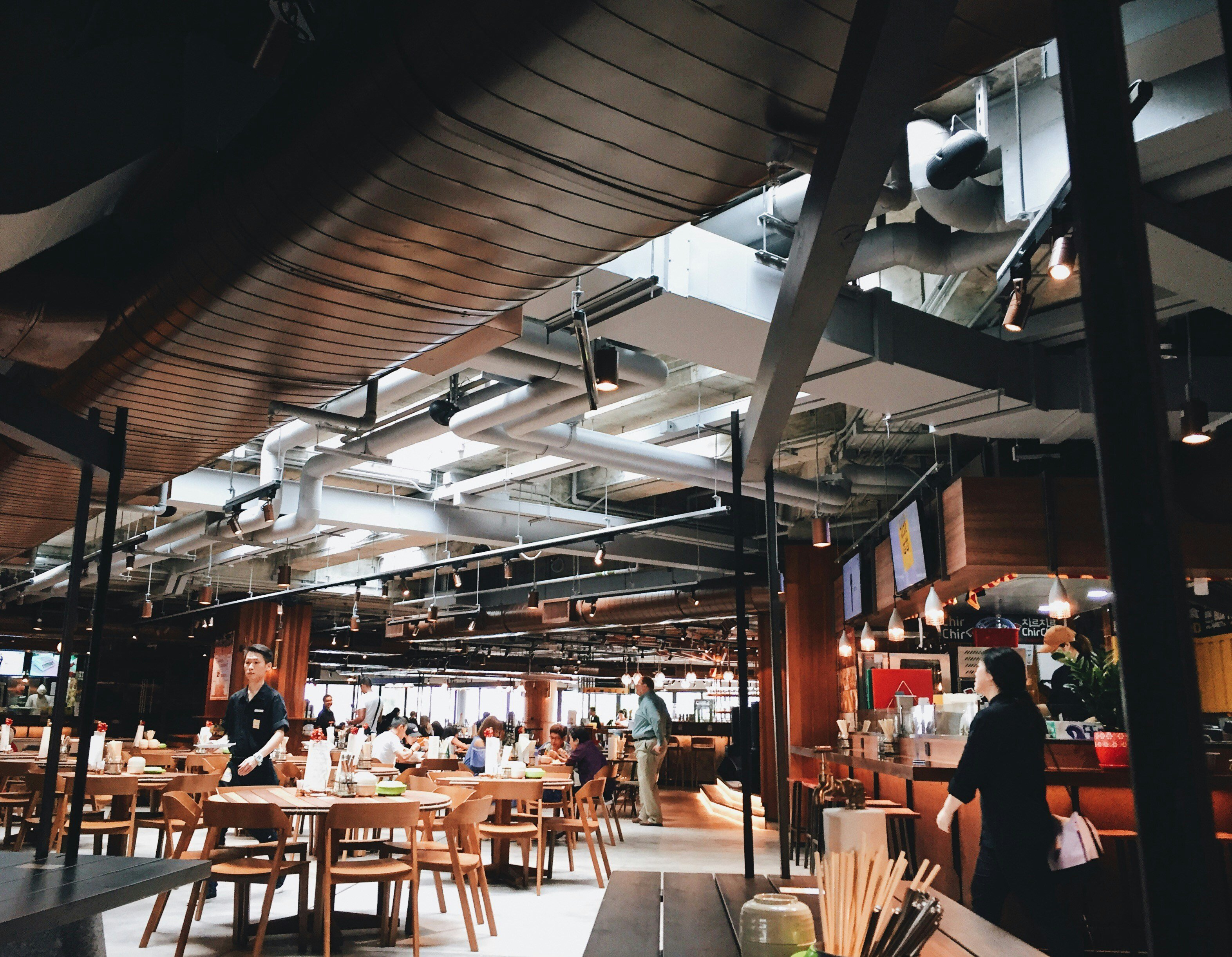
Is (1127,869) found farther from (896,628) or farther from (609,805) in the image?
(609,805)

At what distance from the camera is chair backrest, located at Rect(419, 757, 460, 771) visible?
392 inches

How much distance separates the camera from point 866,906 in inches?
62.3

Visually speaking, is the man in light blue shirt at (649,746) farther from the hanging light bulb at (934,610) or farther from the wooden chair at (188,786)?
the wooden chair at (188,786)

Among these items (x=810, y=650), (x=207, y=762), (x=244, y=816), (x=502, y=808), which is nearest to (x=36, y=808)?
(x=207, y=762)

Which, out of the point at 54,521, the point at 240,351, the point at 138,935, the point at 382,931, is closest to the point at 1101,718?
the point at 382,931

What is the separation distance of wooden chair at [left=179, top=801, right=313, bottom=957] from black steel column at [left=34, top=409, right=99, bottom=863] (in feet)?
4.30

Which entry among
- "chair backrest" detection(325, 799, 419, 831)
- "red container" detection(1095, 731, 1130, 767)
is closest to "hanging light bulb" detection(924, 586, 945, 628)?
"red container" detection(1095, 731, 1130, 767)

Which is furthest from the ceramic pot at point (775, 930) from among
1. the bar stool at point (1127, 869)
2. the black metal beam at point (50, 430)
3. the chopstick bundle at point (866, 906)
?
the bar stool at point (1127, 869)

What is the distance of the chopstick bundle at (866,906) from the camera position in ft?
4.97

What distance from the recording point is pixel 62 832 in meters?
8.11

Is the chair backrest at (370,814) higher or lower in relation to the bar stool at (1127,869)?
higher

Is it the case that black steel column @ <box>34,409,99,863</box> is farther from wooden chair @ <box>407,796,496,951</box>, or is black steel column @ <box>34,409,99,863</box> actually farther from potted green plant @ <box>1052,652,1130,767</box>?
potted green plant @ <box>1052,652,1130,767</box>

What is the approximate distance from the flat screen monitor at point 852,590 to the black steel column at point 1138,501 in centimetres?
990

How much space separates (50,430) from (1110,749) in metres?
5.65
